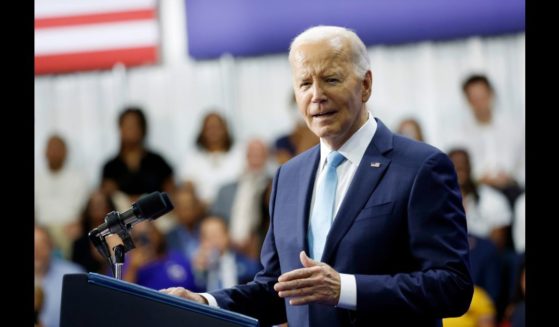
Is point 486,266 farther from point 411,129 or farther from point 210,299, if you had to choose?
point 210,299

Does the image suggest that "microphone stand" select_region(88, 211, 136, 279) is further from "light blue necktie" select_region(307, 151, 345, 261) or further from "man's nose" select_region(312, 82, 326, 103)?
"man's nose" select_region(312, 82, 326, 103)

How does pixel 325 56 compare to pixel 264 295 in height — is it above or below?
above

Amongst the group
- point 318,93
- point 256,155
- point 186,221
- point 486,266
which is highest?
point 318,93

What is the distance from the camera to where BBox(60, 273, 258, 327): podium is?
2.48 meters

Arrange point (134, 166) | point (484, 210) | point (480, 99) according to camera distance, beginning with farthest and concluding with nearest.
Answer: point (134, 166)
point (480, 99)
point (484, 210)

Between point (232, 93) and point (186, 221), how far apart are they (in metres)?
1.13

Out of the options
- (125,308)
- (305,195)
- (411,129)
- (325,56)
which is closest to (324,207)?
(305,195)

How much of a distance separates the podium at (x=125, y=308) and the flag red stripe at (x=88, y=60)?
575cm

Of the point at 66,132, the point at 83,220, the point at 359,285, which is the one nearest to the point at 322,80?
the point at 359,285

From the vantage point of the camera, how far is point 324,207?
288 centimetres

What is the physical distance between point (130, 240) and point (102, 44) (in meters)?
5.79

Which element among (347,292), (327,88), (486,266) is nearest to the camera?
(347,292)

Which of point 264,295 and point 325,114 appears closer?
point 325,114
